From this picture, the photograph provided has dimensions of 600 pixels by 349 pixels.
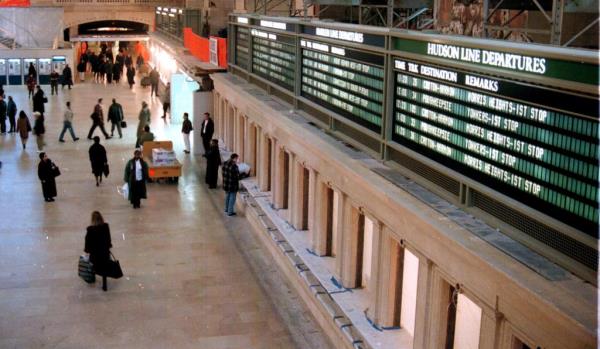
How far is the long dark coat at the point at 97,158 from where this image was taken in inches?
734

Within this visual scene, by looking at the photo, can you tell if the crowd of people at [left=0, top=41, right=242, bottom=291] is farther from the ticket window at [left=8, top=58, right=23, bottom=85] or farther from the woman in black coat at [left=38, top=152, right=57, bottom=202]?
the ticket window at [left=8, top=58, right=23, bottom=85]

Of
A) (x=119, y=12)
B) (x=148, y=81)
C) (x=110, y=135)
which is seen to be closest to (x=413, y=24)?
(x=110, y=135)

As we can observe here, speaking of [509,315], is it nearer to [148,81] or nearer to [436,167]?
[436,167]

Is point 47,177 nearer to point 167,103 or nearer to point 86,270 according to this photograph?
point 86,270

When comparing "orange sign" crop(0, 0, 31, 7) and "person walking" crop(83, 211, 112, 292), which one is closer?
"person walking" crop(83, 211, 112, 292)

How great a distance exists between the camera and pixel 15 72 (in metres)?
38.8

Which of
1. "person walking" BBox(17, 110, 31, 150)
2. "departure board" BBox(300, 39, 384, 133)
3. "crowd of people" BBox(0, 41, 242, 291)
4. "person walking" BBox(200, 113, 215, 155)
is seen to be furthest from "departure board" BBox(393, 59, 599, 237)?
"person walking" BBox(17, 110, 31, 150)

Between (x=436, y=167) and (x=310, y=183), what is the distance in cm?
447

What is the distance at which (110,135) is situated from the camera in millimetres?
25531

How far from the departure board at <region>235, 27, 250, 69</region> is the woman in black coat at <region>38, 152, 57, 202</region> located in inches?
193

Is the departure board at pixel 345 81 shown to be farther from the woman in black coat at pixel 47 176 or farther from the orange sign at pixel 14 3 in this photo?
the orange sign at pixel 14 3

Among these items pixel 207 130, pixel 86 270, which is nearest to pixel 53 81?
pixel 207 130

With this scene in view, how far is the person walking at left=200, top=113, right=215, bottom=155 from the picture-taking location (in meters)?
21.2

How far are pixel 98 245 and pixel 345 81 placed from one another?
4.34 metres
